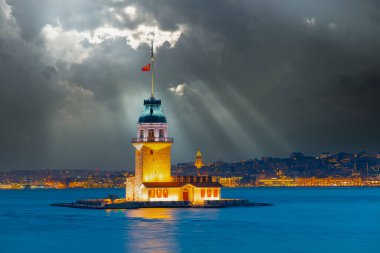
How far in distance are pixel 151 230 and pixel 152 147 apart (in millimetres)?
26121

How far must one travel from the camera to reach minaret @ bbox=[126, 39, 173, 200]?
89375 millimetres

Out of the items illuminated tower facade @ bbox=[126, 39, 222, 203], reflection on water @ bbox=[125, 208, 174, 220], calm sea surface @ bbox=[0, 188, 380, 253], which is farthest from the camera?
illuminated tower facade @ bbox=[126, 39, 222, 203]

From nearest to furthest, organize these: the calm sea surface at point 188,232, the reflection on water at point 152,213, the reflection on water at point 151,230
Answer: the reflection on water at point 151,230 → the calm sea surface at point 188,232 → the reflection on water at point 152,213

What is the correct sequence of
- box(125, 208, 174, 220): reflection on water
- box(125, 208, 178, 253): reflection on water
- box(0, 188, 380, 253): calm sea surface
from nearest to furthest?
box(125, 208, 178, 253): reflection on water
box(0, 188, 380, 253): calm sea surface
box(125, 208, 174, 220): reflection on water

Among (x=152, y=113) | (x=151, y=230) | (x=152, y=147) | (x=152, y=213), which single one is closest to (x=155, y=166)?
(x=152, y=147)

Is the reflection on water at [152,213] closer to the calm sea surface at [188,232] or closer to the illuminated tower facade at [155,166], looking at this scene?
the calm sea surface at [188,232]

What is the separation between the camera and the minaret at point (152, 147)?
89.4 m

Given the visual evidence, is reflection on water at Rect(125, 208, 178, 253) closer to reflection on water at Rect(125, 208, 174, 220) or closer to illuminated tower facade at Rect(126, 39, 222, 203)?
reflection on water at Rect(125, 208, 174, 220)

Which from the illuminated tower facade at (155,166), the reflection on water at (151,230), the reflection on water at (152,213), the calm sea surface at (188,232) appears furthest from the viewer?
the illuminated tower facade at (155,166)

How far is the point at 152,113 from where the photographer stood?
90.9m

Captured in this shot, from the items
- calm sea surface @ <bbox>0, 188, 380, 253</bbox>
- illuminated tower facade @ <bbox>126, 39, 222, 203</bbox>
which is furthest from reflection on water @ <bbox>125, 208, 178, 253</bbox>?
illuminated tower facade @ <bbox>126, 39, 222, 203</bbox>

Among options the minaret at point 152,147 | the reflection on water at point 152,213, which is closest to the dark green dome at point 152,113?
the minaret at point 152,147

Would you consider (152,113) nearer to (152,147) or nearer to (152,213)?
(152,147)

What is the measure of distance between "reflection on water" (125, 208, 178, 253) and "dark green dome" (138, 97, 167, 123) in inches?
437
